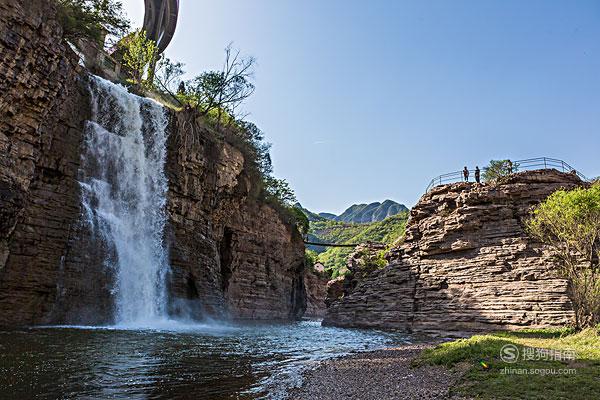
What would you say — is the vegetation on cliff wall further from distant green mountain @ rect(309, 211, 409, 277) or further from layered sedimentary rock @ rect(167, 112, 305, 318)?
distant green mountain @ rect(309, 211, 409, 277)

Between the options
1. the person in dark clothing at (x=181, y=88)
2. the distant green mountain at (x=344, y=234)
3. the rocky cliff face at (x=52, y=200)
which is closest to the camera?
the rocky cliff face at (x=52, y=200)

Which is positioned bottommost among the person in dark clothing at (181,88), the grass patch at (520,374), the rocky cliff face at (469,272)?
the grass patch at (520,374)

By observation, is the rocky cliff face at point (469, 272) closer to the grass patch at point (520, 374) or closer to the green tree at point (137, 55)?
the grass patch at point (520, 374)

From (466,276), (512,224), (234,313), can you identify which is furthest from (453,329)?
(234,313)

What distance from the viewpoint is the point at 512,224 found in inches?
1220

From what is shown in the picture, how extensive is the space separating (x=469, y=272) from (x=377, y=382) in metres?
25.0

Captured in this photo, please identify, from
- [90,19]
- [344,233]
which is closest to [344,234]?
[344,233]

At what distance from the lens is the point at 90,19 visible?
111 feet

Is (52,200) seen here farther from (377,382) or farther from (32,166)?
(377,382)

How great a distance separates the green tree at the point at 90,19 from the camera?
30344 mm

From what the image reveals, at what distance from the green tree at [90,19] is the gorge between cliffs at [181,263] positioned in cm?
44

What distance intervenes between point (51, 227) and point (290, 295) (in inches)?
1398

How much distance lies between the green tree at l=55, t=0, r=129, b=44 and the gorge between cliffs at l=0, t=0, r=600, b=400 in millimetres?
439

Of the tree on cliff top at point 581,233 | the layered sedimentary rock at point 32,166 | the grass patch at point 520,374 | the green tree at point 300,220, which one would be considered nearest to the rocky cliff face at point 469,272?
the tree on cliff top at point 581,233
